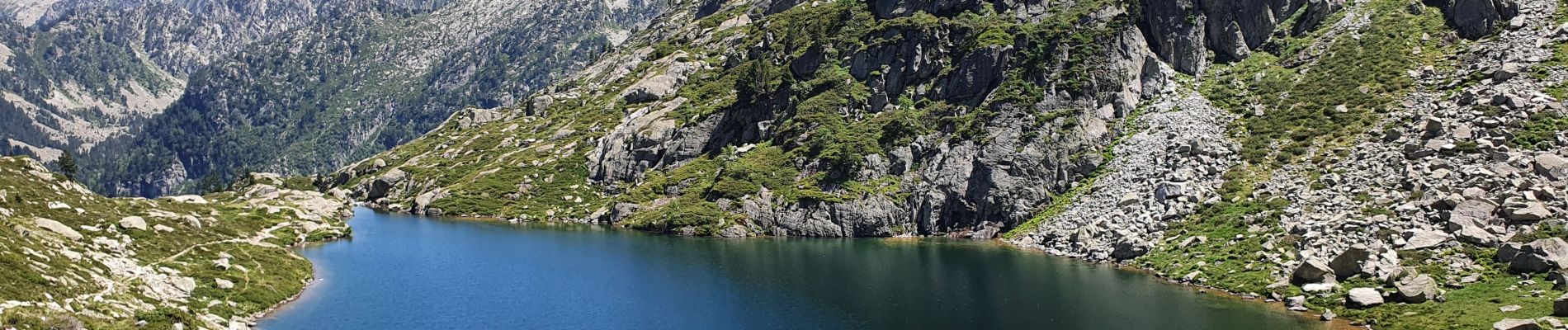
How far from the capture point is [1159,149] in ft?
371

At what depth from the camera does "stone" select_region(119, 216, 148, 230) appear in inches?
3211

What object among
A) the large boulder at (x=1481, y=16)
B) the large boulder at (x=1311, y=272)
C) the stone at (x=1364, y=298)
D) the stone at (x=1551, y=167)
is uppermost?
the large boulder at (x=1481, y=16)

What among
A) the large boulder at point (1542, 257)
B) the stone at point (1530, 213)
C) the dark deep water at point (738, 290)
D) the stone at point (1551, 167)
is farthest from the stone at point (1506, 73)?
the dark deep water at point (738, 290)

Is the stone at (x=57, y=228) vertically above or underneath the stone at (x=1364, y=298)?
above

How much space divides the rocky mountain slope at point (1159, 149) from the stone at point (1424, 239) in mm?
295

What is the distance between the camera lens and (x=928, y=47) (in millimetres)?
154250

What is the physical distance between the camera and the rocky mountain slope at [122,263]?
52.3m

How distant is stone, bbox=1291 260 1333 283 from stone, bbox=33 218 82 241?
89.6 meters

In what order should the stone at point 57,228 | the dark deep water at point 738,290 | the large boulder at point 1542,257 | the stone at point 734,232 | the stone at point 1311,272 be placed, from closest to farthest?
the large boulder at point 1542,257 → the dark deep water at point 738,290 → the stone at point 1311,272 → the stone at point 57,228 → the stone at point 734,232

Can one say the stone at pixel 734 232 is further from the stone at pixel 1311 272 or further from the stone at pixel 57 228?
the stone at pixel 57 228

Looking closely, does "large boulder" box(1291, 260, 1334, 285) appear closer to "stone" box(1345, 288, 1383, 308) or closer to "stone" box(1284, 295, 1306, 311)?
"stone" box(1284, 295, 1306, 311)

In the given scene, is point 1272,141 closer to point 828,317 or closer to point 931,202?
point 931,202

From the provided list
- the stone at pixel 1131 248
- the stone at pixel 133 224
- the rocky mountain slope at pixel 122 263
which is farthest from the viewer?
the stone at pixel 1131 248

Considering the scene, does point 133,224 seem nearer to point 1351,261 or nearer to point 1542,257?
point 1351,261
